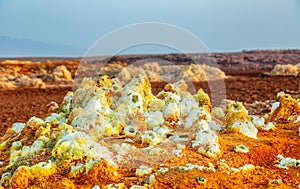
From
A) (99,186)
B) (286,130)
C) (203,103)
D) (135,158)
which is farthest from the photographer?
(203,103)

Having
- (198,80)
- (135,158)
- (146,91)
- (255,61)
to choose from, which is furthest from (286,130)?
(255,61)

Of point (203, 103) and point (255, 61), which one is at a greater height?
point (203, 103)

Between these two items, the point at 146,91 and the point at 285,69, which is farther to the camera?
the point at 285,69

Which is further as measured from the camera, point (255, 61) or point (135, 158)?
point (255, 61)

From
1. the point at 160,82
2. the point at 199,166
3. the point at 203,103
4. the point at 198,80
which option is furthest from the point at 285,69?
the point at 199,166

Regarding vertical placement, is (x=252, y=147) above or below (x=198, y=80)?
above

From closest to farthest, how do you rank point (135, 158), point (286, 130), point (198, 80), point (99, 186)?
point (99, 186) < point (135, 158) < point (286, 130) < point (198, 80)

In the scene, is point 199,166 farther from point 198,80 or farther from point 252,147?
point 198,80

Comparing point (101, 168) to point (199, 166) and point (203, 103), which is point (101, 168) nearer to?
point (199, 166)

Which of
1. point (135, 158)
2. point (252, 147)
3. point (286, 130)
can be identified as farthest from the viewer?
point (286, 130)
